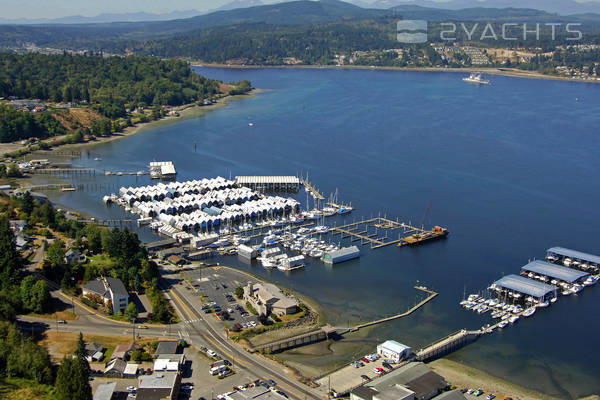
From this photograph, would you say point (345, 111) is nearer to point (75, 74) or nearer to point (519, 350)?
point (75, 74)

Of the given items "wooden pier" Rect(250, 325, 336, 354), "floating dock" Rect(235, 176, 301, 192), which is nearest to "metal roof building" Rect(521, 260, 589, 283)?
"wooden pier" Rect(250, 325, 336, 354)

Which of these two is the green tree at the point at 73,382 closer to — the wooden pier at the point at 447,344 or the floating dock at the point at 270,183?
the wooden pier at the point at 447,344

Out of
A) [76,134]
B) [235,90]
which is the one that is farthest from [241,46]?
[76,134]

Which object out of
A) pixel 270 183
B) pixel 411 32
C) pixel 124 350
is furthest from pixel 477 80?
pixel 124 350

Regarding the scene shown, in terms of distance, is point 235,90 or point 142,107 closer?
point 142,107

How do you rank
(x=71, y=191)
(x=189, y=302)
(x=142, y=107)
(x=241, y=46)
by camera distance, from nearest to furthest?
(x=189, y=302) → (x=71, y=191) → (x=142, y=107) → (x=241, y=46)

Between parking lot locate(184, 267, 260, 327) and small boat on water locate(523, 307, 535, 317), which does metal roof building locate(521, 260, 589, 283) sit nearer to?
small boat on water locate(523, 307, 535, 317)

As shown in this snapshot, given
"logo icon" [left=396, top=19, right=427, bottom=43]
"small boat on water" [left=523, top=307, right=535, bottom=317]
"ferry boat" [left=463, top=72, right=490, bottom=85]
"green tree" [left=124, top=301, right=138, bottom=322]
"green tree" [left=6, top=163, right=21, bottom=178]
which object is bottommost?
"small boat on water" [left=523, top=307, right=535, bottom=317]
